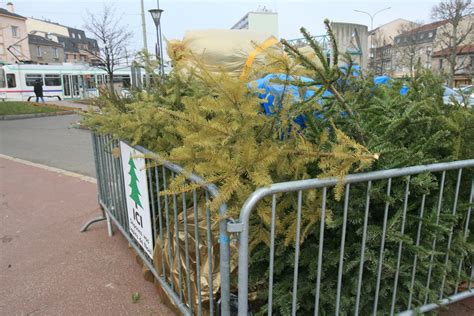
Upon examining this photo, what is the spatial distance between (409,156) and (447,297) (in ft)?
3.65

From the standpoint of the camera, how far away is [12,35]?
173 feet

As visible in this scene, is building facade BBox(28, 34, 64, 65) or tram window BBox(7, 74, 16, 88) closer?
tram window BBox(7, 74, 16, 88)

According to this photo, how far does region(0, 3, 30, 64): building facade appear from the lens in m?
51.2

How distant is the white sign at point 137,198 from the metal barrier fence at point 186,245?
5 centimetres

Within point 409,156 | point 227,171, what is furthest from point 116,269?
point 409,156

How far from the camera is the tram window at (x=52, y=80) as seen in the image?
1197 inches

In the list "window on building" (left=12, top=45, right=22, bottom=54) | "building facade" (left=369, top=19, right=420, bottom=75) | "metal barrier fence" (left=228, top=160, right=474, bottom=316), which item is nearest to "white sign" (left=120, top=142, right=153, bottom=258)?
"metal barrier fence" (left=228, top=160, right=474, bottom=316)

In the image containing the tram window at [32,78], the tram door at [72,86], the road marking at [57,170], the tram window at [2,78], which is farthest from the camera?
the tram door at [72,86]

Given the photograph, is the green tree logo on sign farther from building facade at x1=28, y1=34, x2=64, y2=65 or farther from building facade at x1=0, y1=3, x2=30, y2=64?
building facade at x1=28, y1=34, x2=64, y2=65

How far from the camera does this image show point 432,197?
210 cm

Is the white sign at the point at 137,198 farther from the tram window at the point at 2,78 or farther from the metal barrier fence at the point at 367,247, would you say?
the tram window at the point at 2,78

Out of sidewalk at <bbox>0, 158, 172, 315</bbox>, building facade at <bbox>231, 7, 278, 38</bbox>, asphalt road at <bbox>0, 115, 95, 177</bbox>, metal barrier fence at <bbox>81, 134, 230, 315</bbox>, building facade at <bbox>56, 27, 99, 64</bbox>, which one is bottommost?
asphalt road at <bbox>0, 115, 95, 177</bbox>

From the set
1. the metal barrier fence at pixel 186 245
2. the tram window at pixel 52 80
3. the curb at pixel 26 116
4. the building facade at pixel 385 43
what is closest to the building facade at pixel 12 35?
the tram window at pixel 52 80

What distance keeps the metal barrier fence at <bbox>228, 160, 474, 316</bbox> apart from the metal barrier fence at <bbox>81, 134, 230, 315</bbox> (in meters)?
0.21
